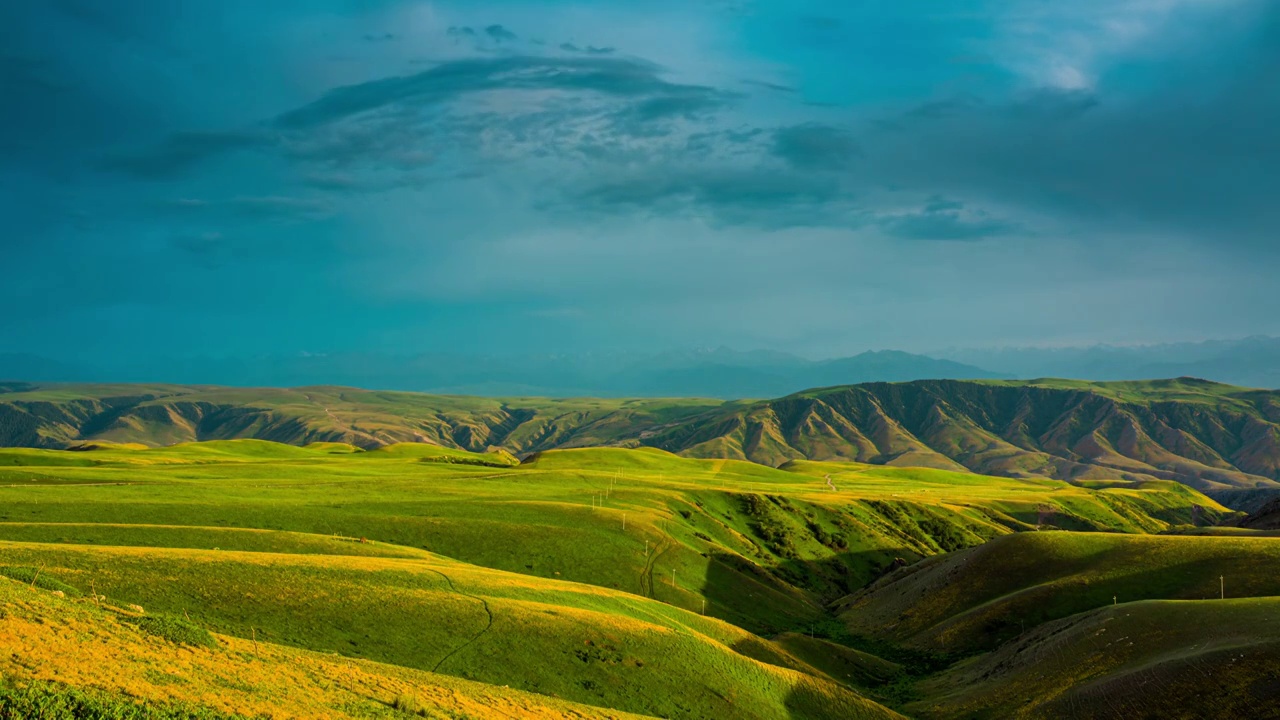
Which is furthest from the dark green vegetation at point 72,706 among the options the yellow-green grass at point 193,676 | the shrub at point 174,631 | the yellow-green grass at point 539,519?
the yellow-green grass at point 539,519

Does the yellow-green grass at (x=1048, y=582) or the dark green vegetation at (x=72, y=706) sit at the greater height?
the dark green vegetation at (x=72, y=706)

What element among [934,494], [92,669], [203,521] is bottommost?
[934,494]

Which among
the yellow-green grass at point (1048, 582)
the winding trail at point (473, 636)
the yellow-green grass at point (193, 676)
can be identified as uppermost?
the yellow-green grass at point (193, 676)

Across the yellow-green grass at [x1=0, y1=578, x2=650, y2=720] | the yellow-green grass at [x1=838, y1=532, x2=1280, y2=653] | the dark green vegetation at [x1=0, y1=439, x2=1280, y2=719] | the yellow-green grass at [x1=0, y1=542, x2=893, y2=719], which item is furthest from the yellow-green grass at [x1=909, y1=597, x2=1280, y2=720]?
the yellow-green grass at [x1=0, y1=578, x2=650, y2=720]

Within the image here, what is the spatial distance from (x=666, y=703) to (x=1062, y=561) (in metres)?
60.7

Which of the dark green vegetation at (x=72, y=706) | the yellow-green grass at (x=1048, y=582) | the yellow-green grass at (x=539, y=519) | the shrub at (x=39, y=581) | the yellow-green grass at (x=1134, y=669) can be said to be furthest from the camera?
the yellow-green grass at (x=539, y=519)

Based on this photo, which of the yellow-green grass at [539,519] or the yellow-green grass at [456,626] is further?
the yellow-green grass at [539,519]

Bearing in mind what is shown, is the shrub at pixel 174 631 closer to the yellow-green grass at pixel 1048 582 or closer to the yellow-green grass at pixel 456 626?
the yellow-green grass at pixel 456 626

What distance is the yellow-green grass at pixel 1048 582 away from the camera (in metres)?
75.9

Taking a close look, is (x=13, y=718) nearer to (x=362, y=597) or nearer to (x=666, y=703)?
(x=362, y=597)

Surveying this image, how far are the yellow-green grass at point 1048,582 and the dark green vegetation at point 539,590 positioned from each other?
31 centimetres

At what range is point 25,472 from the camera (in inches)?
4451

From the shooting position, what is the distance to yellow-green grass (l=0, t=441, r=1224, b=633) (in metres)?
82.4

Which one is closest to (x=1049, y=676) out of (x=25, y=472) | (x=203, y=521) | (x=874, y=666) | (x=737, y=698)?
(x=874, y=666)
